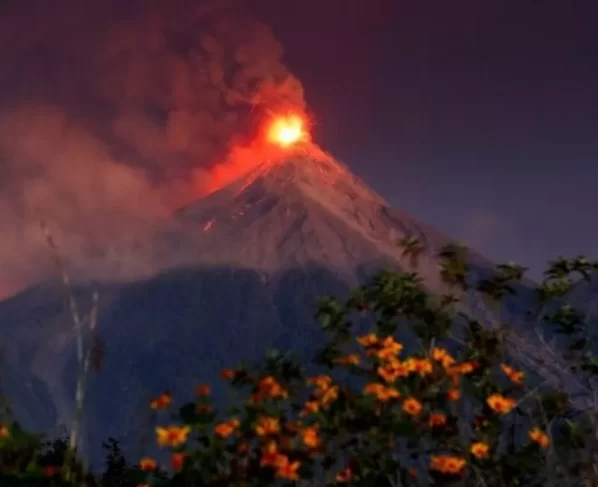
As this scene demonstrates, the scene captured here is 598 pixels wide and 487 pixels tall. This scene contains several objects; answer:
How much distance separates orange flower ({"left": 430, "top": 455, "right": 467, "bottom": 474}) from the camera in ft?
17.6

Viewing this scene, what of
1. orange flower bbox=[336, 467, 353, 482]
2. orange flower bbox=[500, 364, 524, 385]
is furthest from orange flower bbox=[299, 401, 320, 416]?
orange flower bbox=[500, 364, 524, 385]

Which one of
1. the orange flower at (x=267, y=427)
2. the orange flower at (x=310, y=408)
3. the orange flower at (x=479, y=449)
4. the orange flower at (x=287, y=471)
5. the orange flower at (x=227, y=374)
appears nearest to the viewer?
the orange flower at (x=287, y=471)

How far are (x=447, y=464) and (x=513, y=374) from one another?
0.96 meters

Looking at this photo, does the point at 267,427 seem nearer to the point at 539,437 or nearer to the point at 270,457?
the point at 270,457

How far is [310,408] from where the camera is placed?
5727 mm

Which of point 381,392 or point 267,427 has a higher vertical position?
point 381,392

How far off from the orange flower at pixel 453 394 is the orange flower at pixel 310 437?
92cm

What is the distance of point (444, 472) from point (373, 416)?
56 centimetres

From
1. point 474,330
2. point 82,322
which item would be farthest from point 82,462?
point 474,330

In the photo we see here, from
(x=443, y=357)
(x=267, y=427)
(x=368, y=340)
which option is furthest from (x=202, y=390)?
(x=443, y=357)

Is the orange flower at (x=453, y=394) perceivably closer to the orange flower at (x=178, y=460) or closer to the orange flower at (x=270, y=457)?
the orange flower at (x=270, y=457)

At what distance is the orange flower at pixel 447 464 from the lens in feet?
17.6

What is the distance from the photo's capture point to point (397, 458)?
5.78 m

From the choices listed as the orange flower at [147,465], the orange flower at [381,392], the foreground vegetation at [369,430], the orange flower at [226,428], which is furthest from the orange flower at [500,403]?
the orange flower at [147,465]
